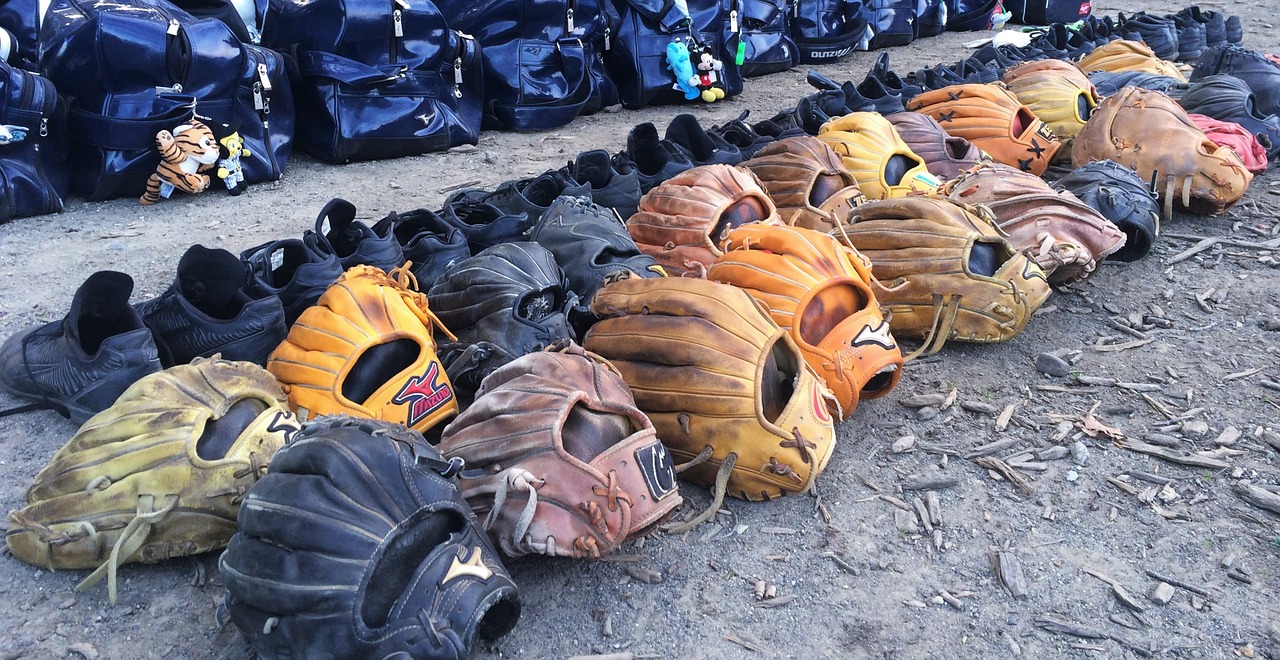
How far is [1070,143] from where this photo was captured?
5.00 m

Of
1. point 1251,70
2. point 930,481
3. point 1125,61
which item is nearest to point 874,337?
point 930,481

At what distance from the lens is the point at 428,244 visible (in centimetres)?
317

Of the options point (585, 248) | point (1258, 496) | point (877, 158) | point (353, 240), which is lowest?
point (1258, 496)

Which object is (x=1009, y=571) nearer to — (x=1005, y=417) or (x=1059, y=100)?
(x=1005, y=417)

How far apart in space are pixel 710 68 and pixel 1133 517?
4.51 meters

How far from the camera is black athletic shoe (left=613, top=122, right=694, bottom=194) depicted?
12.7 ft

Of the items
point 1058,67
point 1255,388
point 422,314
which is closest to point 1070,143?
point 1058,67

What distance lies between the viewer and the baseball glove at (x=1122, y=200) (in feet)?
12.5

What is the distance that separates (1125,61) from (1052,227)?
135 inches

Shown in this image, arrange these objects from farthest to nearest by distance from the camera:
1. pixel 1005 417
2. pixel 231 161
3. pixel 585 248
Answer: pixel 231 161 → pixel 585 248 → pixel 1005 417

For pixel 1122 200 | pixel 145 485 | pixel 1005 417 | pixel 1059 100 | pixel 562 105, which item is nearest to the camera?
pixel 145 485

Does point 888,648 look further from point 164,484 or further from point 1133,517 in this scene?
point 164,484

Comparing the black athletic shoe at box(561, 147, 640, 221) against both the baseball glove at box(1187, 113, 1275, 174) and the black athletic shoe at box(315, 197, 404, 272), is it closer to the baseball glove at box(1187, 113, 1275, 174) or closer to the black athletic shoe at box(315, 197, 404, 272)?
the black athletic shoe at box(315, 197, 404, 272)

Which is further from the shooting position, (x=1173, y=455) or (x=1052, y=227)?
(x=1052, y=227)
